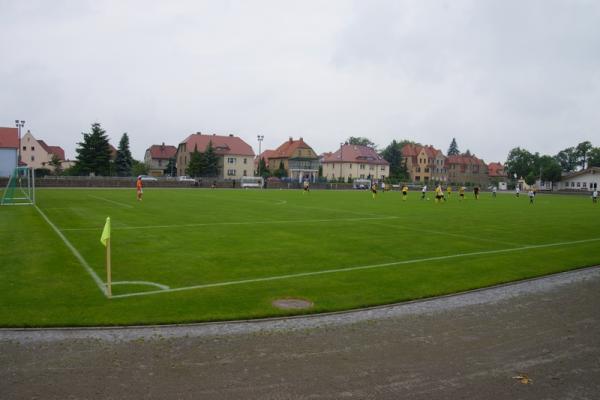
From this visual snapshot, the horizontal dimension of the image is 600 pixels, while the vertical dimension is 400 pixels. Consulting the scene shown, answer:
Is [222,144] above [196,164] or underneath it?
above

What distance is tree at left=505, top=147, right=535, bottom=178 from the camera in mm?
151375

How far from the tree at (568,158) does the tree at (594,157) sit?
7.12 m

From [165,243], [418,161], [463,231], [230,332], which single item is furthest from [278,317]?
[418,161]

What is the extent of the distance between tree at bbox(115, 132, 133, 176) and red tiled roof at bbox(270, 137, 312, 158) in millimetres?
42666

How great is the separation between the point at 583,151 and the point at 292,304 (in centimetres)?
18172

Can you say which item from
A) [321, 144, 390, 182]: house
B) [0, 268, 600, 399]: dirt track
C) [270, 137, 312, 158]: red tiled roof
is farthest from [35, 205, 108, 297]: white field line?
[270, 137, 312, 158]: red tiled roof

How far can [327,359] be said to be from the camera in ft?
21.1

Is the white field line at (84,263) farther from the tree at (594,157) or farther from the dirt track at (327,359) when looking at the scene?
the tree at (594,157)

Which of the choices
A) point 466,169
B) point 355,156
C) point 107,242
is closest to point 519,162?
point 466,169

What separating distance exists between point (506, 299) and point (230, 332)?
5.91 m

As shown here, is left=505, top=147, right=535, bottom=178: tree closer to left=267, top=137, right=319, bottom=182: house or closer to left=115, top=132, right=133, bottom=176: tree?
left=267, top=137, right=319, bottom=182: house

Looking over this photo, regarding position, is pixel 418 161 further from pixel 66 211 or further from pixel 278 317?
pixel 278 317

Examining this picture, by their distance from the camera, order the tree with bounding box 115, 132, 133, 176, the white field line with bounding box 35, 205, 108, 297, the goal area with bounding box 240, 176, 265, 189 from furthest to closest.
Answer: the tree with bounding box 115, 132, 133, 176 → the goal area with bounding box 240, 176, 265, 189 → the white field line with bounding box 35, 205, 108, 297

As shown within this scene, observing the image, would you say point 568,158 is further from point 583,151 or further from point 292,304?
point 292,304
